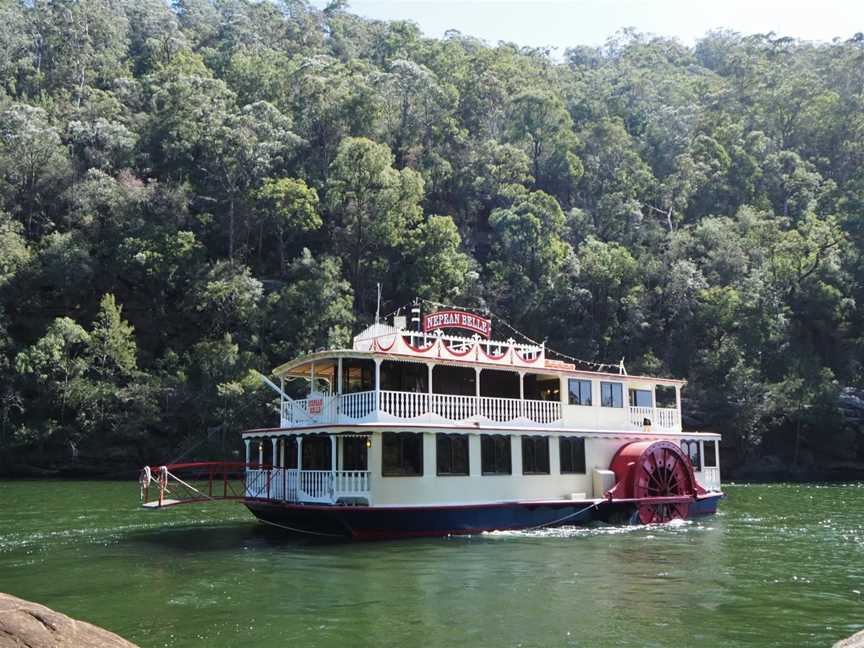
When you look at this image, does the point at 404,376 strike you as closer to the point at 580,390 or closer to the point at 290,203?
the point at 580,390

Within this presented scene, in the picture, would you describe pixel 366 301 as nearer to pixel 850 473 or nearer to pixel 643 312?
pixel 643 312

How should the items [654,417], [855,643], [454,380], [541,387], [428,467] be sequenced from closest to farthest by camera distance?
[855,643]
[428,467]
[454,380]
[541,387]
[654,417]

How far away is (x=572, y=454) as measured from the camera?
2184 centimetres

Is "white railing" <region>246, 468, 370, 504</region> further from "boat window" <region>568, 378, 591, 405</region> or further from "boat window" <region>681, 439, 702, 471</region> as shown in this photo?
"boat window" <region>681, 439, 702, 471</region>

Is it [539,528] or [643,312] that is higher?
[643,312]

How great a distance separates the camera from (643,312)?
5241 cm

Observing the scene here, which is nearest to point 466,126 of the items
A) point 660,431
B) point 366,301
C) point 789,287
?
point 366,301

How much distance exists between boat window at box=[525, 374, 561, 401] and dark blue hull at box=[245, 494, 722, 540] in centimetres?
307

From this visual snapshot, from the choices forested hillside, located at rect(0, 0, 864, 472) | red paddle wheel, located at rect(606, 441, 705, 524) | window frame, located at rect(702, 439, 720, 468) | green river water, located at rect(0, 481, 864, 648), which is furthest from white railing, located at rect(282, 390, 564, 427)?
forested hillside, located at rect(0, 0, 864, 472)

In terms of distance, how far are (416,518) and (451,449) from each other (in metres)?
1.88

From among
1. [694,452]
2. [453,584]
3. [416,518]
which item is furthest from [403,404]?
[694,452]

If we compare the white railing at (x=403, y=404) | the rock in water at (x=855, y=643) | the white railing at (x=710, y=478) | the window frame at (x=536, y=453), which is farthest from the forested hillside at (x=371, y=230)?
the rock in water at (x=855, y=643)

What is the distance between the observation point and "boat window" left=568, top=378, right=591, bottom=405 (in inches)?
890

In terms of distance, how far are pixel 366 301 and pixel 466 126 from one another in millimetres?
24116
